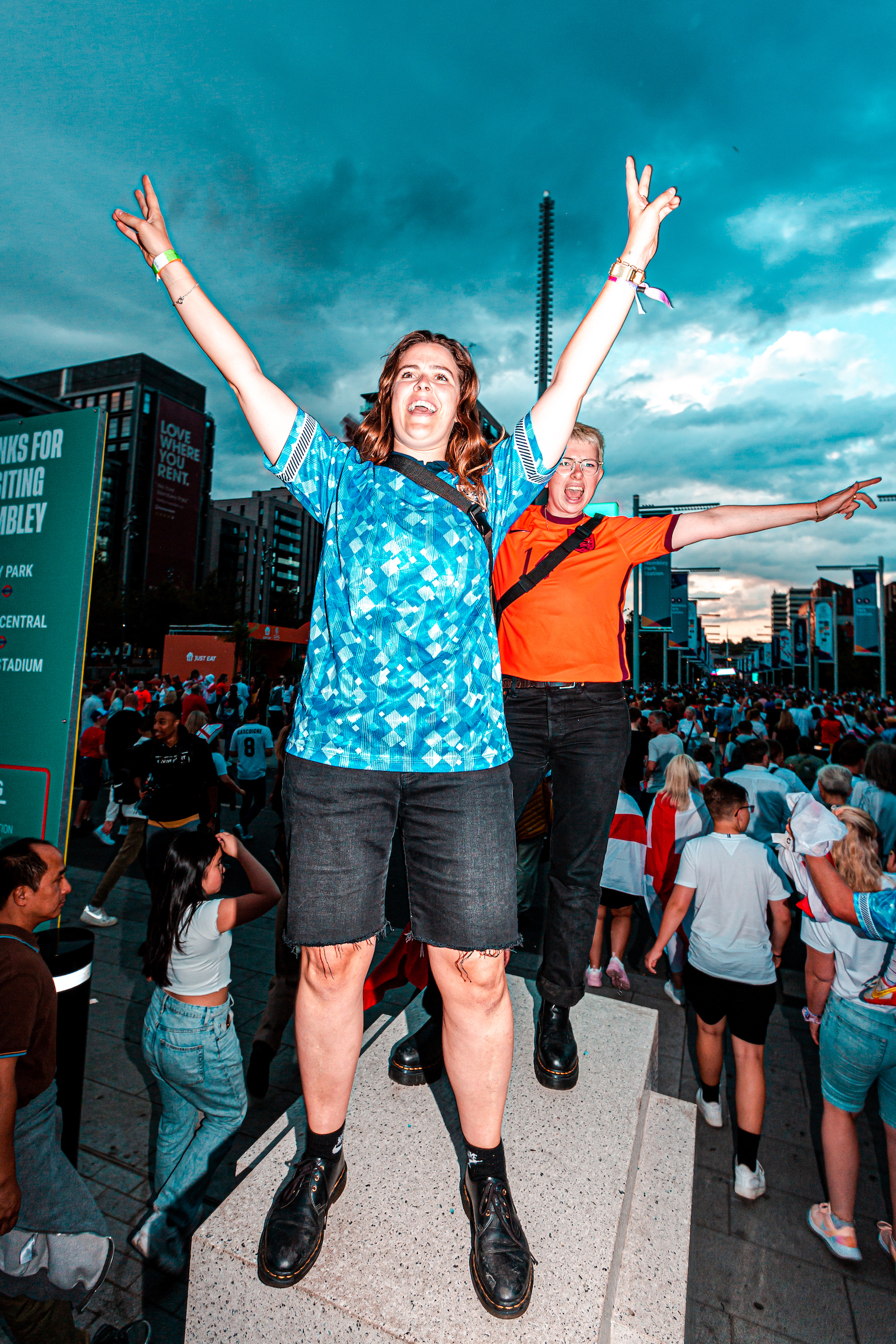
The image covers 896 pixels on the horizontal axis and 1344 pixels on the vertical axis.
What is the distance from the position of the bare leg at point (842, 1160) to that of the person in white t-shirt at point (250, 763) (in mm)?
8482

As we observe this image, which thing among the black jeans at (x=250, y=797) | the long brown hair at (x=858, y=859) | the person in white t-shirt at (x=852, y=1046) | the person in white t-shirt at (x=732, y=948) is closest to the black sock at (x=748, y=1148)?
the person in white t-shirt at (x=732, y=948)

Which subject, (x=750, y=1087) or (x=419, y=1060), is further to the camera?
(x=750, y=1087)

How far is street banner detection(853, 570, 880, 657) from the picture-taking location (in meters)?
23.8

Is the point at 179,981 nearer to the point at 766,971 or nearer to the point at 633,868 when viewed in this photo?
the point at 766,971

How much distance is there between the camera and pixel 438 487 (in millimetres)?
1778

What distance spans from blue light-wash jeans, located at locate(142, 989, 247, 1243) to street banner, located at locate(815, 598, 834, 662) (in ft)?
95.3

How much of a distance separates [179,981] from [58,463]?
2820mm

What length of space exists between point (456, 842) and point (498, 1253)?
108 cm

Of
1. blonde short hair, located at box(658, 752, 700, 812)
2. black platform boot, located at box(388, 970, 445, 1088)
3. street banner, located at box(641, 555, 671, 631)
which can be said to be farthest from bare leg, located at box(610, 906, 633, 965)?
street banner, located at box(641, 555, 671, 631)

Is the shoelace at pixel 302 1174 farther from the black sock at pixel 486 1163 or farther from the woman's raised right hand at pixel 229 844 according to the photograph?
the woman's raised right hand at pixel 229 844

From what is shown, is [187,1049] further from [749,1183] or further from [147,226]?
[147,226]

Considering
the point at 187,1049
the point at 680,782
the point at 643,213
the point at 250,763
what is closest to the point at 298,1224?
the point at 187,1049

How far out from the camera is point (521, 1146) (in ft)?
7.63

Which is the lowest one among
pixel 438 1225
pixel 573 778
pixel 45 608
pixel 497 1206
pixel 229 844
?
pixel 438 1225
